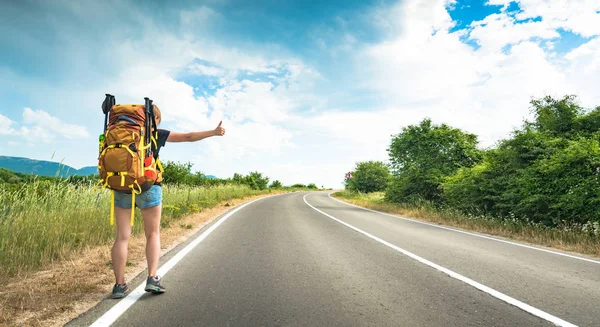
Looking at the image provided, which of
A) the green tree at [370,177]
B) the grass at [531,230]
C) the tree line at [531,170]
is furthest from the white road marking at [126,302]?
the green tree at [370,177]

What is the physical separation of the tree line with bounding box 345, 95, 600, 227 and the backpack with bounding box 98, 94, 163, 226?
10135 millimetres

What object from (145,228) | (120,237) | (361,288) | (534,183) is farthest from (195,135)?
(534,183)

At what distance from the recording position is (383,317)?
3.23 metres

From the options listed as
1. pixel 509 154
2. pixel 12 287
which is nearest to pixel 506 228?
pixel 509 154

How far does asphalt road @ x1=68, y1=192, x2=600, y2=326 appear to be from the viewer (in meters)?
3.19

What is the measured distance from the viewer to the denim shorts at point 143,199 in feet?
11.1

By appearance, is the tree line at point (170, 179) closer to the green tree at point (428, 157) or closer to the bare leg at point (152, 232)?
the bare leg at point (152, 232)

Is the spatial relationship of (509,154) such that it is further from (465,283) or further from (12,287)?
(12,287)

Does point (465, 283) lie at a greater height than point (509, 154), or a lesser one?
lesser

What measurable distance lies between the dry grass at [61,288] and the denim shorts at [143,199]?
3.39ft

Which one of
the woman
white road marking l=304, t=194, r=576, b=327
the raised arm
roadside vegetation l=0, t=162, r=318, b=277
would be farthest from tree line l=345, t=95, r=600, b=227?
roadside vegetation l=0, t=162, r=318, b=277

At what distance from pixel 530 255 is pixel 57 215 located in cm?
926

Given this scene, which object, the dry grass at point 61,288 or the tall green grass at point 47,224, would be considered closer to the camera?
the dry grass at point 61,288

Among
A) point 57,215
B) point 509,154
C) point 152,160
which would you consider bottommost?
point 57,215
